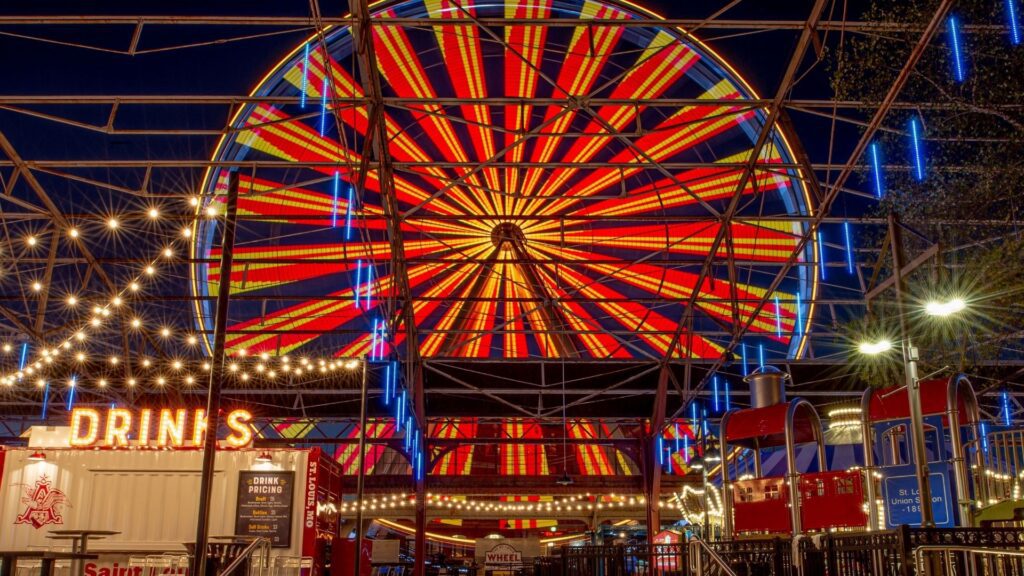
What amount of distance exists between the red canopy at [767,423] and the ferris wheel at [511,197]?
4.63 meters

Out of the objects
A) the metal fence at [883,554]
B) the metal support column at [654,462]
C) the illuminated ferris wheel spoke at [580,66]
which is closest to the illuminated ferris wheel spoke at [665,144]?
the illuminated ferris wheel spoke at [580,66]

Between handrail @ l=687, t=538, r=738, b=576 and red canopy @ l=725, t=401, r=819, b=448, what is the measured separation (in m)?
2.70

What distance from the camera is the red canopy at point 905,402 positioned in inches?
469

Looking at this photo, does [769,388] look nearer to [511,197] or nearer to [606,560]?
[606,560]

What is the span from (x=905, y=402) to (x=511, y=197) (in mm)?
9951

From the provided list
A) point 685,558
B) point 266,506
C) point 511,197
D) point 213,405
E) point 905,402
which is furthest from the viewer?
point 511,197

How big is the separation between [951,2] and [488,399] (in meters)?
19.2

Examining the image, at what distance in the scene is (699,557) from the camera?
1110cm

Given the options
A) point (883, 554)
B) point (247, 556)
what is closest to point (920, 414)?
point (883, 554)

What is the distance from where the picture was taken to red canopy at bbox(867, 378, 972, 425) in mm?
11914

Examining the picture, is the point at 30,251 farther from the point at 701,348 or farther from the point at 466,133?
the point at 701,348

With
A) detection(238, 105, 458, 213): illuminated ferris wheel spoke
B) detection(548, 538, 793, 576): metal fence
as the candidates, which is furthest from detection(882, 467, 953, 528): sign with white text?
detection(238, 105, 458, 213): illuminated ferris wheel spoke

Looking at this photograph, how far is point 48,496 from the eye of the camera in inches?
648

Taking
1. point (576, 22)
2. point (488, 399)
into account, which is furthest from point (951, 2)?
point (488, 399)
